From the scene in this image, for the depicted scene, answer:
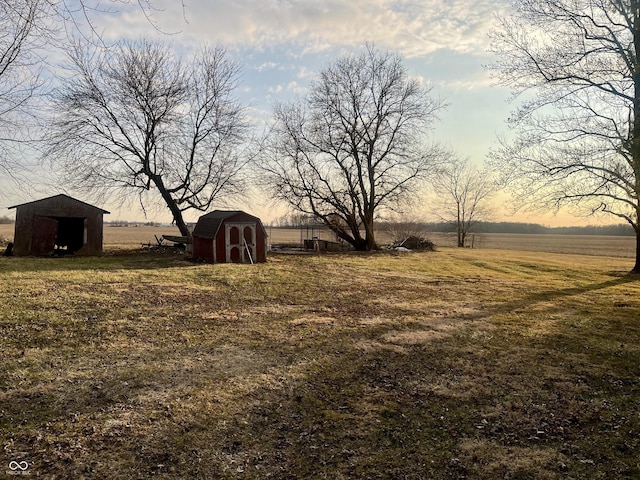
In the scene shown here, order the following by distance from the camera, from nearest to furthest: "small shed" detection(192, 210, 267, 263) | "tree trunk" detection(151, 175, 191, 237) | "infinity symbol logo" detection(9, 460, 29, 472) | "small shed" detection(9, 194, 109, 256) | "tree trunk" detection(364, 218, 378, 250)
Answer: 1. "infinity symbol logo" detection(9, 460, 29, 472)
2. "small shed" detection(192, 210, 267, 263)
3. "small shed" detection(9, 194, 109, 256)
4. "tree trunk" detection(151, 175, 191, 237)
5. "tree trunk" detection(364, 218, 378, 250)

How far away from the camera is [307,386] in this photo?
518cm

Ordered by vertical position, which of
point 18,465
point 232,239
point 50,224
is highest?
point 50,224

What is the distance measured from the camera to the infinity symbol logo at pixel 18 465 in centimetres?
329

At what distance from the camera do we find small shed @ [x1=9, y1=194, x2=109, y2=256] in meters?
17.9

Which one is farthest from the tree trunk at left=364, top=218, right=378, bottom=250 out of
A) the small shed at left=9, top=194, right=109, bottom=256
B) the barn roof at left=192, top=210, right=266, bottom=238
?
the small shed at left=9, top=194, right=109, bottom=256

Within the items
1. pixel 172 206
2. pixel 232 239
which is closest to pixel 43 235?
pixel 172 206

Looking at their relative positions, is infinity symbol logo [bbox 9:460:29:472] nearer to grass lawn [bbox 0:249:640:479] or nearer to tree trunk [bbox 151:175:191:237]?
grass lawn [bbox 0:249:640:479]

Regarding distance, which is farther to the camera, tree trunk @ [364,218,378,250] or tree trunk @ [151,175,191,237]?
tree trunk @ [364,218,378,250]

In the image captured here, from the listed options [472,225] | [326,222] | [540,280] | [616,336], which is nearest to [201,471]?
[616,336]

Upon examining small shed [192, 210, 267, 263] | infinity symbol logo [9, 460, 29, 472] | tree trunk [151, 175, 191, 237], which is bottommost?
infinity symbol logo [9, 460, 29, 472]

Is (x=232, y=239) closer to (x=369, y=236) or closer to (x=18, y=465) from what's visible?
(x=369, y=236)

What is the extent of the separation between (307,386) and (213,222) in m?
13.6

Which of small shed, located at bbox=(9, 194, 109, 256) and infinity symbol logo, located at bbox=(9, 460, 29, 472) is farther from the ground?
small shed, located at bbox=(9, 194, 109, 256)

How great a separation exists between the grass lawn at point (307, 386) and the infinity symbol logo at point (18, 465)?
0.02 metres
